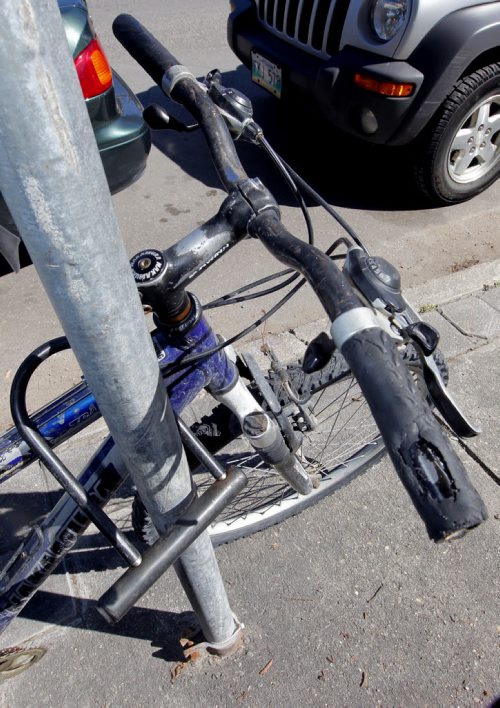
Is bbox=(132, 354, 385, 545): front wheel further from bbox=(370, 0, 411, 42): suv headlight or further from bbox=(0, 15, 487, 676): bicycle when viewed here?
bbox=(370, 0, 411, 42): suv headlight

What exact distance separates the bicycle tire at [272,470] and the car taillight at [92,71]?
211 cm

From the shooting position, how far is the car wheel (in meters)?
3.72

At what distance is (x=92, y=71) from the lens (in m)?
3.46

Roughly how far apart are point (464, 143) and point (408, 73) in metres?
0.74

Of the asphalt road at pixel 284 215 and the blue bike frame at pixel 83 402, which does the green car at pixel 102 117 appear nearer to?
the asphalt road at pixel 284 215

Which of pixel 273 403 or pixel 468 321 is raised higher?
pixel 273 403

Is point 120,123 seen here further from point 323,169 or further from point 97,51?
point 323,169

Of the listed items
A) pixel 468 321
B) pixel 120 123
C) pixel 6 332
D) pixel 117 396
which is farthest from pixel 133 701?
pixel 120 123

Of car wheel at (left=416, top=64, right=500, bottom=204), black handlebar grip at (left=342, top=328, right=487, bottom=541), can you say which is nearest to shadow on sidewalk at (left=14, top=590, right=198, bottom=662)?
black handlebar grip at (left=342, top=328, right=487, bottom=541)

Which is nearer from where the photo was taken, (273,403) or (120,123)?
(273,403)

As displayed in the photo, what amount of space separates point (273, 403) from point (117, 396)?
2.89 feet

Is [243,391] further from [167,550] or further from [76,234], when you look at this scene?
[76,234]

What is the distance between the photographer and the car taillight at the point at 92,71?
11.2 feet

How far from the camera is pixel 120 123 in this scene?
12.0 ft
